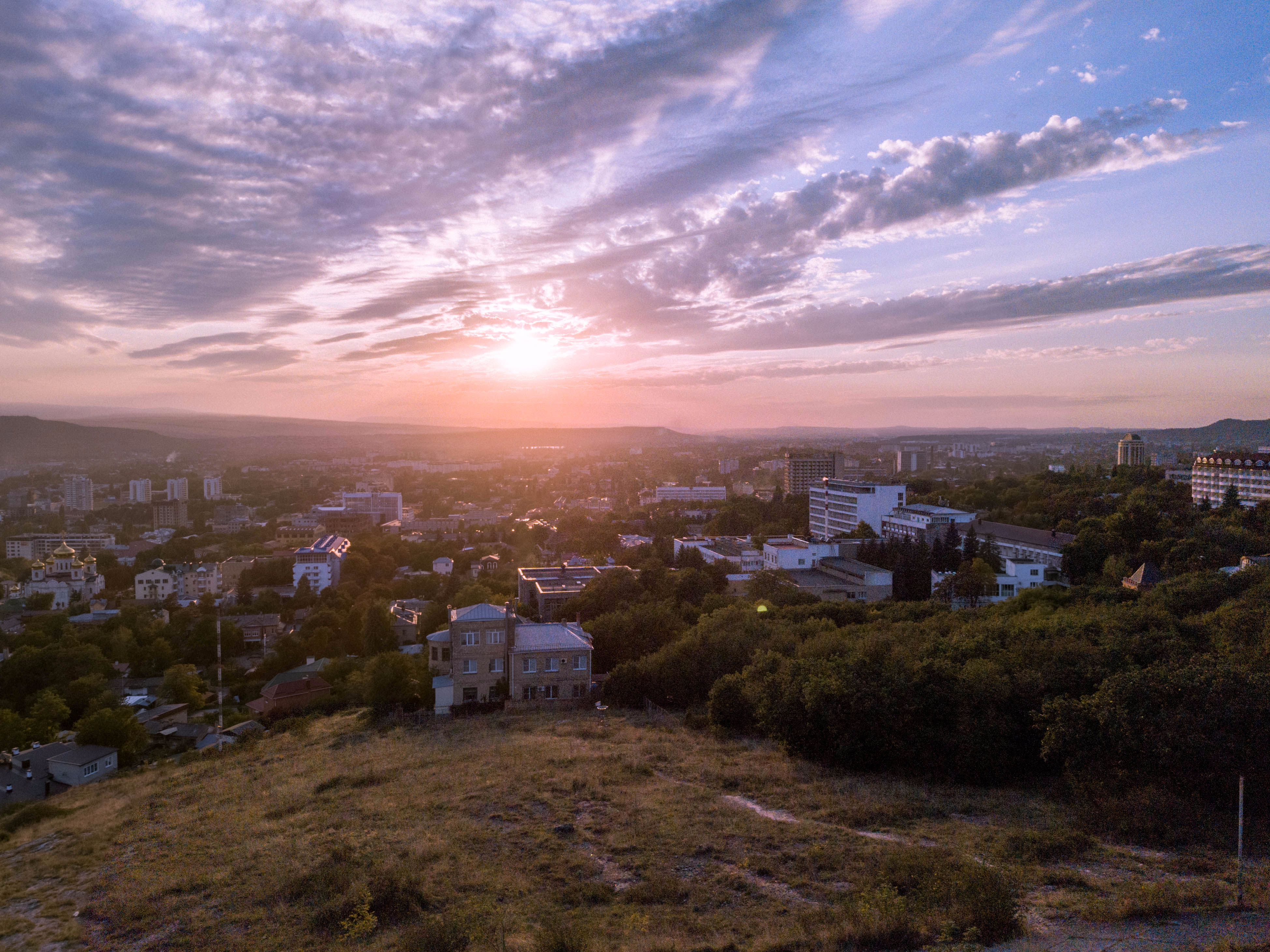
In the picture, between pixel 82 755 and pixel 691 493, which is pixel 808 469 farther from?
pixel 82 755

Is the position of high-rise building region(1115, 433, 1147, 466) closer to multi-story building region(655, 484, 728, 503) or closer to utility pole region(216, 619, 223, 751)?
multi-story building region(655, 484, 728, 503)

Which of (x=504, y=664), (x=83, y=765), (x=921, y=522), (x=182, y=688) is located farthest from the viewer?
(x=921, y=522)

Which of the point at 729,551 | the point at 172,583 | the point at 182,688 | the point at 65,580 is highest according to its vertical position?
the point at 729,551

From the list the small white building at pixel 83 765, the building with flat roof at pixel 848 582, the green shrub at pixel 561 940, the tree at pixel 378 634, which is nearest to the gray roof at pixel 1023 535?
the building with flat roof at pixel 848 582

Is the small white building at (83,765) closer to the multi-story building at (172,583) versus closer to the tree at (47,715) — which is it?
the tree at (47,715)

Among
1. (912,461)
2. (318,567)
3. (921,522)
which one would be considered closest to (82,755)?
(318,567)
